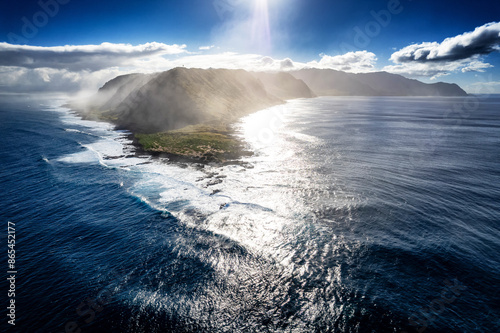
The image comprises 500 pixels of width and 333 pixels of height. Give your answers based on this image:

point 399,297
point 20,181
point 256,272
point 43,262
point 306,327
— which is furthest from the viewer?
point 20,181

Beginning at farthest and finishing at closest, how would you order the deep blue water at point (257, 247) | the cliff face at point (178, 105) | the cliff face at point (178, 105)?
the cliff face at point (178, 105)
the cliff face at point (178, 105)
the deep blue water at point (257, 247)

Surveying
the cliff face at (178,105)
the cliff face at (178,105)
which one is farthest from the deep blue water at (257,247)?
the cliff face at (178,105)

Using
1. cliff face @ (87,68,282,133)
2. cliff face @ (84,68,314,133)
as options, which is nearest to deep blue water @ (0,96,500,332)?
cliff face @ (84,68,314,133)

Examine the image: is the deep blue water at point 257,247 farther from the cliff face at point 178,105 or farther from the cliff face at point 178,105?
the cliff face at point 178,105

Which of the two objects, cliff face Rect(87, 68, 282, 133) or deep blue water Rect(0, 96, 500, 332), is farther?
cliff face Rect(87, 68, 282, 133)

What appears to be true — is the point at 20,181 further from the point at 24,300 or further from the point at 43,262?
the point at 24,300

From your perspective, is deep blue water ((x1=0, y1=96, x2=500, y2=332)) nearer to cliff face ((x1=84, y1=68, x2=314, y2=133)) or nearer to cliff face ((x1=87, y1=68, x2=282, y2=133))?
cliff face ((x1=84, y1=68, x2=314, y2=133))

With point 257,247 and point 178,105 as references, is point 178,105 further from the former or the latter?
point 257,247

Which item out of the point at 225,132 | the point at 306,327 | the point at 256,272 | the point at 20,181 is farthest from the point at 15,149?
the point at 306,327
